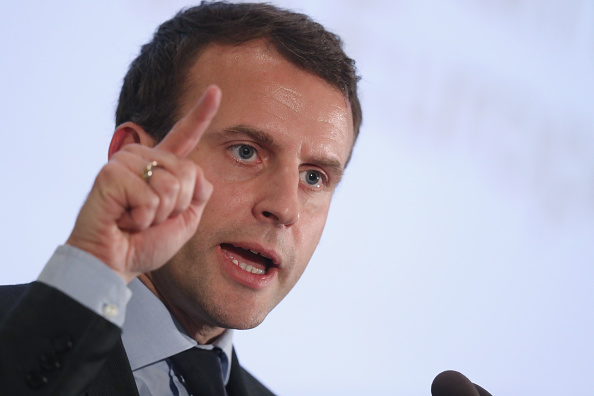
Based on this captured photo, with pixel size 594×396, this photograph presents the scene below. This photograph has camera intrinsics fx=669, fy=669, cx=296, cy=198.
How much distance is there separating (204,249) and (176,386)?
1.23ft

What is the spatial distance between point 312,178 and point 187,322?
1.80 feet

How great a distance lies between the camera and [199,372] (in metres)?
1.81

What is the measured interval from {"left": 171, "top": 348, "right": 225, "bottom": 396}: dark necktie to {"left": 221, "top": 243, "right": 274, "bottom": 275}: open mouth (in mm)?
295

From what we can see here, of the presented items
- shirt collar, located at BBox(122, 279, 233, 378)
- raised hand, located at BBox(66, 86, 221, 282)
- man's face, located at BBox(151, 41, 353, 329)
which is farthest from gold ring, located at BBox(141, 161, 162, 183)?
shirt collar, located at BBox(122, 279, 233, 378)

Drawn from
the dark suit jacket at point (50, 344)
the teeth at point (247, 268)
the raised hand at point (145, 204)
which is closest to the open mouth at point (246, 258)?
the teeth at point (247, 268)

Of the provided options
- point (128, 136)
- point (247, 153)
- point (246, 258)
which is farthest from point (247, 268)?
point (128, 136)

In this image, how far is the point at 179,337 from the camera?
180 centimetres

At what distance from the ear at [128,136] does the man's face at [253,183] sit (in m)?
0.14

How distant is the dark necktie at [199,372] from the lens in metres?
1.78

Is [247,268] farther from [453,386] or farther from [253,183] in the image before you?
[453,386]

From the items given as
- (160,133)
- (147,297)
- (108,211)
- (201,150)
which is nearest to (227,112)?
(201,150)

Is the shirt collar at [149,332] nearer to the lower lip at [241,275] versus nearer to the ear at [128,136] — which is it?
the lower lip at [241,275]

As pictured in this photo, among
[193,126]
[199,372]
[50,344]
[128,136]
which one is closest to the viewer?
[50,344]

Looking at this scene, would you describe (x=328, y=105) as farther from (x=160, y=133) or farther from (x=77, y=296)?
(x=77, y=296)
